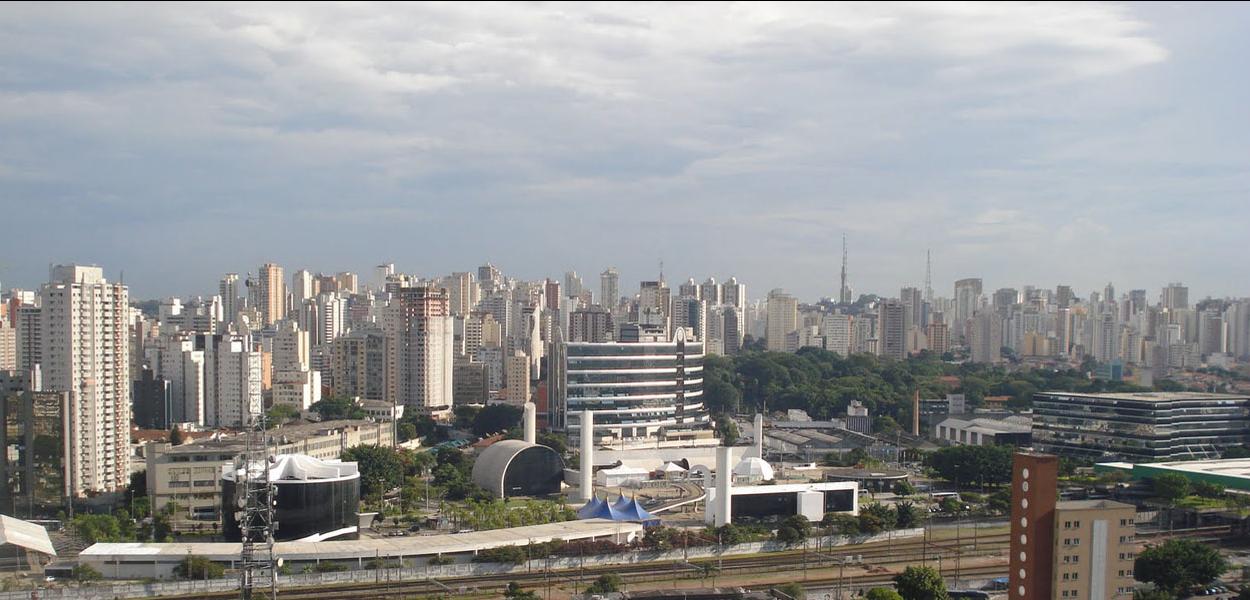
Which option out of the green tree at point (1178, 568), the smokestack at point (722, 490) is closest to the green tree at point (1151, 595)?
the green tree at point (1178, 568)

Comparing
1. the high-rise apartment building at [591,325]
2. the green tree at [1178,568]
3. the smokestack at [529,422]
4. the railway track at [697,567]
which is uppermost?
the high-rise apartment building at [591,325]

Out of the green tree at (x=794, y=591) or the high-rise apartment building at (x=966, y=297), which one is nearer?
the green tree at (x=794, y=591)

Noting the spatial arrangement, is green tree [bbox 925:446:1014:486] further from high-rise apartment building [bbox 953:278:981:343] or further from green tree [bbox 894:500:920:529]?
high-rise apartment building [bbox 953:278:981:343]

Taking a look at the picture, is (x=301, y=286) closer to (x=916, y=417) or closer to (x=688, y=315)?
(x=688, y=315)

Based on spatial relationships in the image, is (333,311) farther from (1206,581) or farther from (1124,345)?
(1206,581)

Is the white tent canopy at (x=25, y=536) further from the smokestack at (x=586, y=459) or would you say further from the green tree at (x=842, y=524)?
the green tree at (x=842, y=524)

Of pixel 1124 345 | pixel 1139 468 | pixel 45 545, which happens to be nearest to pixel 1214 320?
pixel 1124 345

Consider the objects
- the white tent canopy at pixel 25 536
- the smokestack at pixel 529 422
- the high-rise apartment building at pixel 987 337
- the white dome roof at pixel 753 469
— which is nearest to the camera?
the white tent canopy at pixel 25 536
